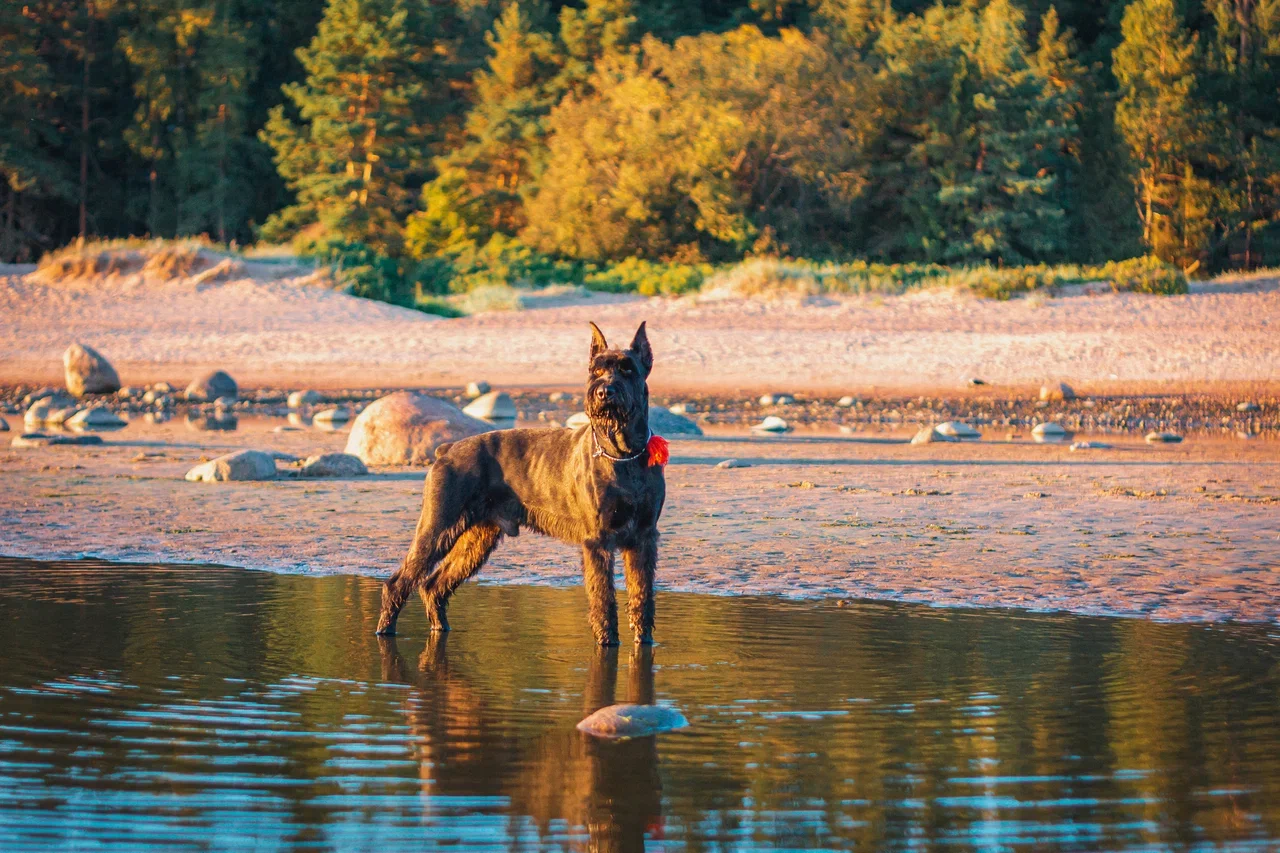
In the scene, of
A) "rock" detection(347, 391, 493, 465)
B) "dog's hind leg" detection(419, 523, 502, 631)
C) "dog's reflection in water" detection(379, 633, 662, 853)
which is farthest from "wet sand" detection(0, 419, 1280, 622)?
"dog's reflection in water" detection(379, 633, 662, 853)

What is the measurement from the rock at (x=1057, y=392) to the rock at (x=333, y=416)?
1038 centimetres

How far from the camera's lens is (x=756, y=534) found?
10.8m

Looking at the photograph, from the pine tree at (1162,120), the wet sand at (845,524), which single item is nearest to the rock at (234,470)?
the wet sand at (845,524)

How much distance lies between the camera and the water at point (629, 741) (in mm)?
4488

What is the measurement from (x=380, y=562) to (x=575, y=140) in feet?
128

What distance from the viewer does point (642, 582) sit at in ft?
23.5

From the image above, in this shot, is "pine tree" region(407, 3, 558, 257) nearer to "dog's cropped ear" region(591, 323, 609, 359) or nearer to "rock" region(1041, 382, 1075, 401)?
"rock" region(1041, 382, 1075, 401)

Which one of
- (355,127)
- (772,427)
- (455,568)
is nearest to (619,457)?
(455,568)

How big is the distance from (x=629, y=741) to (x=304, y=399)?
18.2m

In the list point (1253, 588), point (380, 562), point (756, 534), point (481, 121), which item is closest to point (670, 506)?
point (756, 534)

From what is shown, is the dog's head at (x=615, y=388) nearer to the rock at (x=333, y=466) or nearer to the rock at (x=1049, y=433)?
the rock at (x=333, y=466)

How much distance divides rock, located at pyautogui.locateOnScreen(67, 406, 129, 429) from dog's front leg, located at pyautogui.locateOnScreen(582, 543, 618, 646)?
14.2 metres

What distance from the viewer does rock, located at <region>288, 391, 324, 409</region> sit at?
22573 mm

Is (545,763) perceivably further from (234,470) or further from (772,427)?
(772,427)
